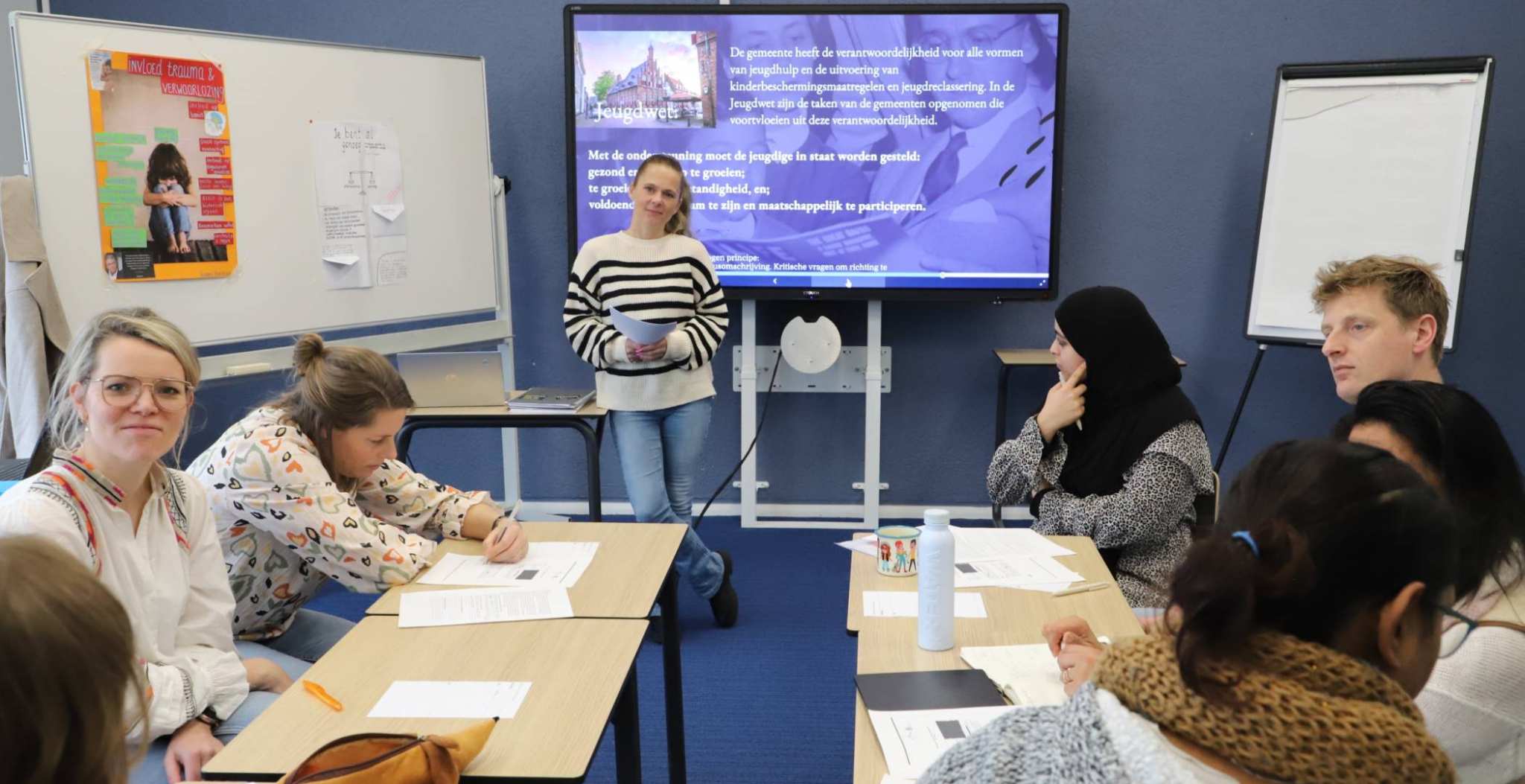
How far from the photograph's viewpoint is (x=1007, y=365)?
14.0 feet

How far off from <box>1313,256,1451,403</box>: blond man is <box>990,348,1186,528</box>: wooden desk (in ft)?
6.17

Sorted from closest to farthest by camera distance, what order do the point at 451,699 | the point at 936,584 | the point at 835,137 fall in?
1. the point at 451,699
2. the point at 936,584
3. the point at 835,137

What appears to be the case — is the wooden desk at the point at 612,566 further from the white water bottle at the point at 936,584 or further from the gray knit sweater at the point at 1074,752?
the gray knit sweater at the point at 1074,752

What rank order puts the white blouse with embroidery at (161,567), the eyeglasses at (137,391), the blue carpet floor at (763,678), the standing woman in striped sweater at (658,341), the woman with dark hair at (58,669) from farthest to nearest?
the standing woman in striped sweater at (658,341) → the blue carpet floor at (763,678) → the eyeglasses at (137,391) → the white blouse with embroidery at (161,567) → the woman with dark hair at (58,669)

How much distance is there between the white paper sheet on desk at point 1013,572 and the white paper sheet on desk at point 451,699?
0.83 m

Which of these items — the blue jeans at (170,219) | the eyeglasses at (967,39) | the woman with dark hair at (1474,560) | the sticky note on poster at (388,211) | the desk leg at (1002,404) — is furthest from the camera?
the desk leg at (1002,404)

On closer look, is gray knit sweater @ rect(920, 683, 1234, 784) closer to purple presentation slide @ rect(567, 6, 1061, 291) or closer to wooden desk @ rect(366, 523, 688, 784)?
wooden desk @ rect(366, 523, 688, 784)

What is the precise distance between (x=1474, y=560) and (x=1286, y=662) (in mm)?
669

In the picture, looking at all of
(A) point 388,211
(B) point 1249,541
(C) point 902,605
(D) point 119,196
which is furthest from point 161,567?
(A) point 388,211

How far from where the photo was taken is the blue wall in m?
4.23

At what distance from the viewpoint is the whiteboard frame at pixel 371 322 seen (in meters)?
2.96

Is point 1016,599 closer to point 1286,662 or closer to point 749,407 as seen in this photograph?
point 1286,662

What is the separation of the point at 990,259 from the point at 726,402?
127 centimetres

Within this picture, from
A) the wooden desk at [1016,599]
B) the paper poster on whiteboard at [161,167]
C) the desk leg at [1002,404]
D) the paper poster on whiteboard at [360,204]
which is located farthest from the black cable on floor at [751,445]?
the wooden desk at [1016,599]
